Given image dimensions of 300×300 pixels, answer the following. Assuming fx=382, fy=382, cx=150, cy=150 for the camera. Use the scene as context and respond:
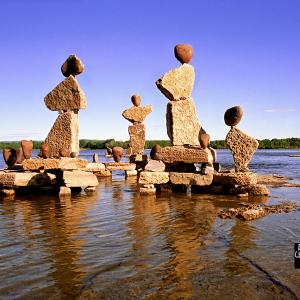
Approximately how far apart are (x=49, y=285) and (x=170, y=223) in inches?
131

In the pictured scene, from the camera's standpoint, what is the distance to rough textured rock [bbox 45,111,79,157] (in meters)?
11.6

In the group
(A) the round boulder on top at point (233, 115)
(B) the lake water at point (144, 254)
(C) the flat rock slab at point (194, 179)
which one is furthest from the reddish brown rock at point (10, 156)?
(A) the round boulder on top at point (233, 115)

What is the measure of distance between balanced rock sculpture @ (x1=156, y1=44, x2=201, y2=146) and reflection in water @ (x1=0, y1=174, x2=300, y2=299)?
11.4 feet

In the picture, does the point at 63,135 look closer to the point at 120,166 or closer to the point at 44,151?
the point at 44,151

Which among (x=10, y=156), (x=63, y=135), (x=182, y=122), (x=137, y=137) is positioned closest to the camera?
(x=182, y=122)

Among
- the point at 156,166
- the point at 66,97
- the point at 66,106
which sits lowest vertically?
the point at 156,166

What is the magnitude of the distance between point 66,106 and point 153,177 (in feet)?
11.3

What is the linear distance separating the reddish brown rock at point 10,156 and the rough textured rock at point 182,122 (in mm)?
5585

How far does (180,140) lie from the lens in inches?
456

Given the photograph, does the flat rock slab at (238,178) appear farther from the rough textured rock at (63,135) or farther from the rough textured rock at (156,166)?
the rough textured rock at (63,135)

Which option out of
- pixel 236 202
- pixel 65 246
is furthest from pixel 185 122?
pixel 65 246

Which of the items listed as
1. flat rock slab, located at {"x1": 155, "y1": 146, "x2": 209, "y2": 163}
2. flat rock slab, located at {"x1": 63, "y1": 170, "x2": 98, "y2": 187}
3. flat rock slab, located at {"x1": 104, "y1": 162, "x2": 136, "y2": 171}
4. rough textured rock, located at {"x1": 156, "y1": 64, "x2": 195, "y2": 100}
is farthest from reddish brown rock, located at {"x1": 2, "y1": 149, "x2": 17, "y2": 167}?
flat rock slab, located at {"x1": 104, "y1": 162, "x2": 136, "y2": 171}

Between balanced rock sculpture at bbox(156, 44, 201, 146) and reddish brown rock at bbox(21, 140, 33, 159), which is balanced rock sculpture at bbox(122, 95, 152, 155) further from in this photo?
reddish brown rock at bbox(21, 140, 33, 159)

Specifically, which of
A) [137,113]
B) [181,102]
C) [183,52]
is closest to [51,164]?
[181,102]
